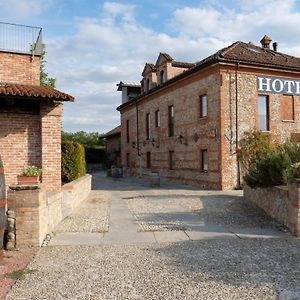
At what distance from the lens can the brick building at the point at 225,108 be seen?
16969mm

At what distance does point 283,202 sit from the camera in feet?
27.4

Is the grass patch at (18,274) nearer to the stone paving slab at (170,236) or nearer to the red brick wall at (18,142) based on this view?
the stone paving slab at (170,236)

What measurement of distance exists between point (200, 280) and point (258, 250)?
193 centimetres

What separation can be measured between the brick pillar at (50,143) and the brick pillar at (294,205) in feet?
19.5

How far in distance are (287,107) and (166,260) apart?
15.2m

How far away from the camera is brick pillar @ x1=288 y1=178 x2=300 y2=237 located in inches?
287

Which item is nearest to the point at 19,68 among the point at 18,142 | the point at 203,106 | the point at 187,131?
the point at 18,142

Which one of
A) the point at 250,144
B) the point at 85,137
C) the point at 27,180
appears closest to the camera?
the point at 27,180

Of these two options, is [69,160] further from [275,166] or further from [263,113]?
[263,113]

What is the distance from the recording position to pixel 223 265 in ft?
17.4

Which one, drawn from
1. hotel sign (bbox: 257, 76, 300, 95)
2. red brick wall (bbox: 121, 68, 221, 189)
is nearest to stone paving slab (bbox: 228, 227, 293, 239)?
red brick wall (bbox: 121, 68, 221, 189)

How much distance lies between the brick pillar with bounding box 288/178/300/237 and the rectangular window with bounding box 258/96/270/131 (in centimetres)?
1073

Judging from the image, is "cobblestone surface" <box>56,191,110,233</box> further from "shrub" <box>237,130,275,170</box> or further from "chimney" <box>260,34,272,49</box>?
"chimney" <box>260,34,272,49</box>

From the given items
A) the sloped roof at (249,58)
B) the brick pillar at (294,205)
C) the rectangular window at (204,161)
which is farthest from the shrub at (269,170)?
the sloped roof at (249,58)
